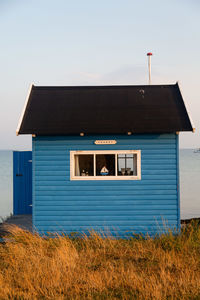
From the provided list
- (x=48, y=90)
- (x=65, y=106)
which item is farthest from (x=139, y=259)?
(x=48, y=90)

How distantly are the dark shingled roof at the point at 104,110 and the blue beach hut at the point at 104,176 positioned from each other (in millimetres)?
41

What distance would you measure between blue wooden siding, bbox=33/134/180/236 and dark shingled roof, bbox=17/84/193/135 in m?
0.41

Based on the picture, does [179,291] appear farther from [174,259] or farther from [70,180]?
[70,180]

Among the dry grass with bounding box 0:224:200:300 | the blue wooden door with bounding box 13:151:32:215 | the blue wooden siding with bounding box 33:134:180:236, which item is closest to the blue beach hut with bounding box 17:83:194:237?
the blue wooden siding with bounding box 33:134:180:236

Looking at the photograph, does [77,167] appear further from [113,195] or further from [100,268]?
[100,268]

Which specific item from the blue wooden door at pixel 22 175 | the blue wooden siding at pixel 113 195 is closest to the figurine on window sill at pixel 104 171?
the blue wooden siding at pixel 113 195

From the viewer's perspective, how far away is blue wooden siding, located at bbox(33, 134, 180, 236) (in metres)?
10.4

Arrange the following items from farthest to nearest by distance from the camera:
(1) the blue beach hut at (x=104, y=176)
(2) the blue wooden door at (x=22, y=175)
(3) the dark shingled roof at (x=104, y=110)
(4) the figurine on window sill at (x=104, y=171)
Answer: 1. (2) the blue wooden door at (x=22, y=175)
2. (4) the figurine on window sill at (x=104, y=171)
3. (1) the blue beach hut at (x=104, y=176)
4. (3) the dark shingled roof at (x=104, y=110)

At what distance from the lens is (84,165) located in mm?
10680

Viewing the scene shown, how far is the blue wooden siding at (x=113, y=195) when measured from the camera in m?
10.4

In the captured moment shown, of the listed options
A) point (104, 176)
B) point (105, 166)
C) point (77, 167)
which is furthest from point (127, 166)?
point (77, 167)

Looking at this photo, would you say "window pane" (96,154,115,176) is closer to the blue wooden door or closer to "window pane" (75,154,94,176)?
"window pane" (75,154,94,176)

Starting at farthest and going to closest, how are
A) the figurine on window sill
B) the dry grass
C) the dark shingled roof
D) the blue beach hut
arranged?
the figurine on window sill → the blue beach hut → the dark shingled roof → the dry grass

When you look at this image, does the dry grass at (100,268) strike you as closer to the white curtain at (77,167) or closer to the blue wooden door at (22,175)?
the white curtain at (77,167)
